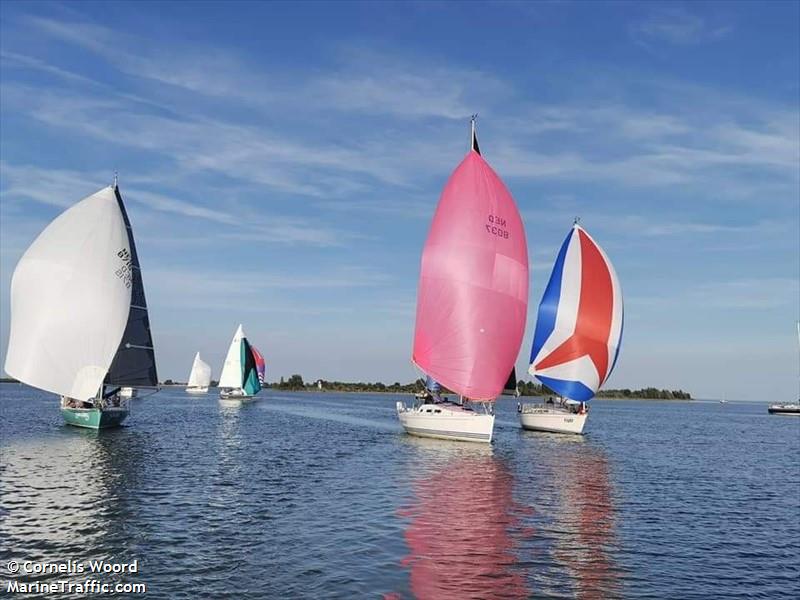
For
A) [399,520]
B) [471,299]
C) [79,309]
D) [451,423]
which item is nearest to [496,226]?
[471,299]

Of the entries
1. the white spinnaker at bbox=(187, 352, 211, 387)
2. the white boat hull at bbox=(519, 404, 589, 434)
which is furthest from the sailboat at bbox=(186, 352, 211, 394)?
the white boat hull at bbox=(519, 404, 589, 434)

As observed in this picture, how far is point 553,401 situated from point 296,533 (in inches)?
1868

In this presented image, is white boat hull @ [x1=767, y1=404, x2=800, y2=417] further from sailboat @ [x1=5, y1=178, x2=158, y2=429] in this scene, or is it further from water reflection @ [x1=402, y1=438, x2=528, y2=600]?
sailboat @ [x1=5, y1=178, x2=158, y2=429]

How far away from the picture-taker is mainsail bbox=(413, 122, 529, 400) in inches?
1660

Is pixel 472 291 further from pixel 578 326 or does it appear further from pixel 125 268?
pixel 125 268

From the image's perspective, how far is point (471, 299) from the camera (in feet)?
138

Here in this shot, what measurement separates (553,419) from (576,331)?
784 cm

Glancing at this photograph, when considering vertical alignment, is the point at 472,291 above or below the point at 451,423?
above

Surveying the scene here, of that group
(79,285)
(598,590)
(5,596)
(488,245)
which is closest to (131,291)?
(79,285)

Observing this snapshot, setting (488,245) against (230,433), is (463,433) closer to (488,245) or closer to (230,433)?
(488,245)

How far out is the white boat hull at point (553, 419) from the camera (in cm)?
5778

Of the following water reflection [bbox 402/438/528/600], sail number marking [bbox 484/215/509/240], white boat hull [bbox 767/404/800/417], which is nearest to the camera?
water reflection [bbox 402/438/528/600]

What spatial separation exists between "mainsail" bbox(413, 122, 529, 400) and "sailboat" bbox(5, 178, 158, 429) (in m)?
19.6

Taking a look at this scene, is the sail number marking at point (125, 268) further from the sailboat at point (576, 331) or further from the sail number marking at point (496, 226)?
the sailboat at point (576, 331)
